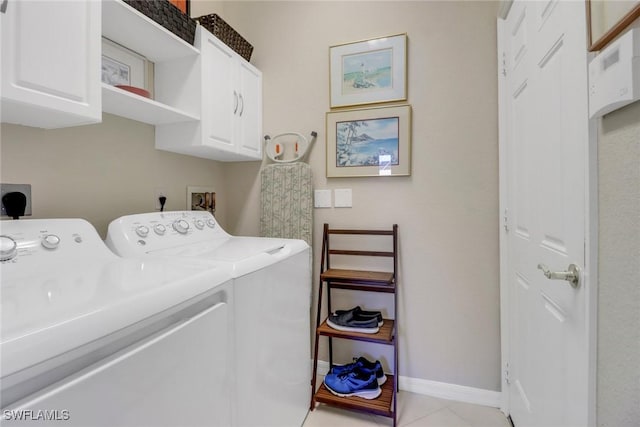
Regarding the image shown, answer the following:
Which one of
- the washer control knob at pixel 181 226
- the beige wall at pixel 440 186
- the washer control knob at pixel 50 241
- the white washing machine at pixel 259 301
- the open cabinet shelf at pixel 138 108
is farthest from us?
the beige wall at pixel 440 186

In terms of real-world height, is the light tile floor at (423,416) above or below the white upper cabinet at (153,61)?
below

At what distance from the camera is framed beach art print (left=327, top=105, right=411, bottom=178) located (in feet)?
6.16

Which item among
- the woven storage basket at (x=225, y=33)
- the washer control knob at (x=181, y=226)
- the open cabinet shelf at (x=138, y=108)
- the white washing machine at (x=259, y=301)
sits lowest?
the white washing machine at (x=259, y=301)

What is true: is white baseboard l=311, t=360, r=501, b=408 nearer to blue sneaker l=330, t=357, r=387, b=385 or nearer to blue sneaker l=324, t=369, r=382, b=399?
blue sneaker l=330, t=357, r=387, b=385

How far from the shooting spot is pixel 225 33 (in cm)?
179

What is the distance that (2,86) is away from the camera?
0.83m

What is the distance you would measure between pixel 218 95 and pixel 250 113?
0.34 meters

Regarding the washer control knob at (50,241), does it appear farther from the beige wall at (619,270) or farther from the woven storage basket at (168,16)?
the beige wall at (619,270)

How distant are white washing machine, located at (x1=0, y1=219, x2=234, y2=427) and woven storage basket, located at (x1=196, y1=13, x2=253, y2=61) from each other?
1.24m

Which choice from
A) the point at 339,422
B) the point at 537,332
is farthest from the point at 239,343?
the point at 537,332

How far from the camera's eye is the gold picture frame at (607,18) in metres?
0.60

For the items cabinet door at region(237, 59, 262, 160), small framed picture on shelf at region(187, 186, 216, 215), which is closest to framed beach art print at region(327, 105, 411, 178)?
cabinet door at region(237, 59, 262, 160)

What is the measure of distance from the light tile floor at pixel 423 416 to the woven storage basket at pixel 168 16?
2132 mm

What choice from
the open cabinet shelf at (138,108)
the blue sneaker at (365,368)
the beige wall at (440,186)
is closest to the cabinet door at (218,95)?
the open cabinet shelf at (138,108)
